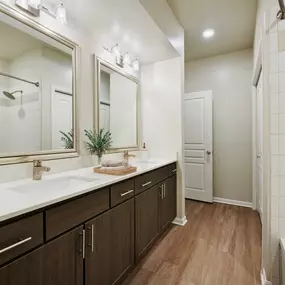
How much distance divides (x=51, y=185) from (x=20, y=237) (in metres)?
0.59

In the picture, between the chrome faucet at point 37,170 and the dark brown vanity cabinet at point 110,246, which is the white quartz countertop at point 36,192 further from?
the dark brown vanity cabinet at point 110,246

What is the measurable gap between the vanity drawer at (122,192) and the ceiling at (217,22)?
82.9 inches

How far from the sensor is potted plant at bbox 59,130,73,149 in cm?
174

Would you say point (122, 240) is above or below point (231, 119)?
below

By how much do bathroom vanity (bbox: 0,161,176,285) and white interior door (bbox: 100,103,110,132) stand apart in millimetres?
674

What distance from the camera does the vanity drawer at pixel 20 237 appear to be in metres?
0.77

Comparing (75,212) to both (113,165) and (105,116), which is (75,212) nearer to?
(113,165)

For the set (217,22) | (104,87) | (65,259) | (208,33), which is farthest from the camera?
(208,33)

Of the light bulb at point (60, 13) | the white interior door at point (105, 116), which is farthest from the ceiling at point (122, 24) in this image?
the white interior door at point (105, 116)

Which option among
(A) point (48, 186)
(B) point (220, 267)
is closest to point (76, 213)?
(A) point (48, 186)

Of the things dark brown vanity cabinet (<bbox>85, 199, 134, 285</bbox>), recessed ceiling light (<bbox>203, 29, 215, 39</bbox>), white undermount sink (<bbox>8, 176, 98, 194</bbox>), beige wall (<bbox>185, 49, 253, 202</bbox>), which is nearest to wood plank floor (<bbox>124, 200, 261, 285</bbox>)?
dark brown vanity cabinet (<bbox>85, 199, 134, 285</bbox>)

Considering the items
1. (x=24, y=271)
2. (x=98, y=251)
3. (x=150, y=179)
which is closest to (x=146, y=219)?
(x=150, y=179)

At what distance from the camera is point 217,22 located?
8.78 feet

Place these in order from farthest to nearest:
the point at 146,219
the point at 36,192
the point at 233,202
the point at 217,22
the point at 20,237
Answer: the point at 233,202 < the point at 217,22 < the point at 146,219 < the point at 36,192 < the point at 20,237
